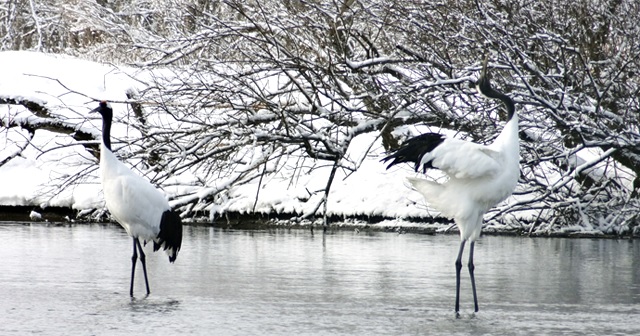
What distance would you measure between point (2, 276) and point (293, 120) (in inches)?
217

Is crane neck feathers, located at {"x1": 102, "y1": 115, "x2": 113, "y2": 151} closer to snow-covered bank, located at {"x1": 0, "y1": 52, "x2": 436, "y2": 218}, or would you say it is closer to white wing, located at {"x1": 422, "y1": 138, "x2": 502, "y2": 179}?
white wing, located at {"x1": 422, "y1": 138, "x2": 502, "y2": 179}

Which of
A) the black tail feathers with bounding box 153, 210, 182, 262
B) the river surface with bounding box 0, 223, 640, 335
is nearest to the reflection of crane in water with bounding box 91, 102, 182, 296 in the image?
the black tail feathers with bounding box 153, 210, 182, 262

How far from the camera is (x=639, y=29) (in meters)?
13.3

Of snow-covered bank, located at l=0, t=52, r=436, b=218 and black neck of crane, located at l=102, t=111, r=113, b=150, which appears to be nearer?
black neck of crane, located at l=102, t=111, r=113, b=150

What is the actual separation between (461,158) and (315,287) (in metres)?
1.77

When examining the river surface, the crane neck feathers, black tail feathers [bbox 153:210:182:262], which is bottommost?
the river surface

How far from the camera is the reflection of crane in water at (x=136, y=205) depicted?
8.96 meters

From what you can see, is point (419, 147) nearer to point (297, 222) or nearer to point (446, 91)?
point (446, 91)

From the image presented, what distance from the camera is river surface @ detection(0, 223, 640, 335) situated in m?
6.78

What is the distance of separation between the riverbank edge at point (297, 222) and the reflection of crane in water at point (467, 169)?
542 cm

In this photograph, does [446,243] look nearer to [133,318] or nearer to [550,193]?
[550,193]

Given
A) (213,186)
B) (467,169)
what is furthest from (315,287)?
(213,186)

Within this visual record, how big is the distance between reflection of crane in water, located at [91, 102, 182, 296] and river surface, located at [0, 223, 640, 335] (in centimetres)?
44

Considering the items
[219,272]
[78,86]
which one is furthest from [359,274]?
[78,86]
